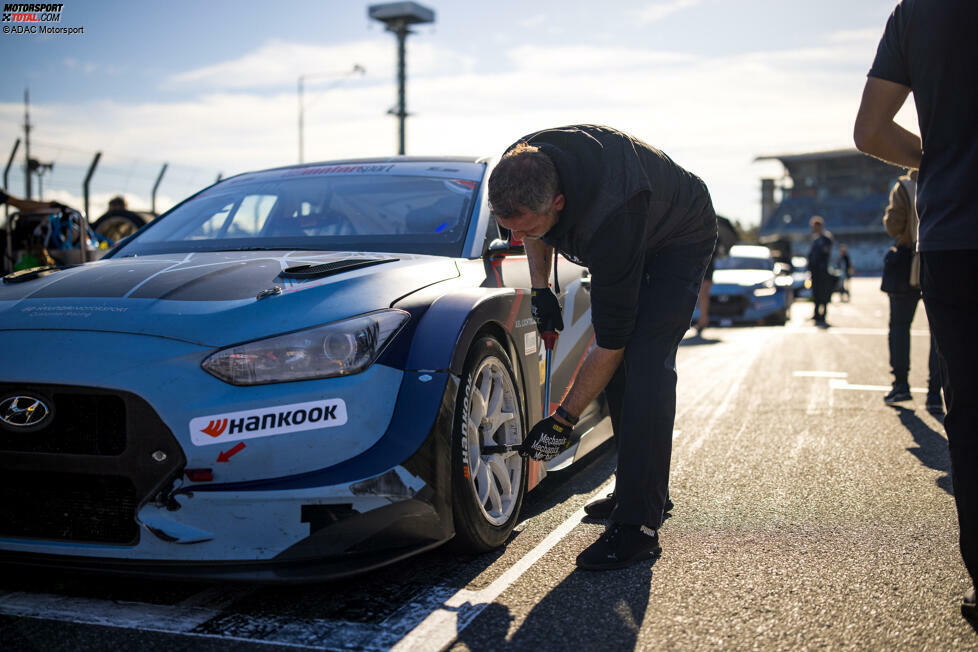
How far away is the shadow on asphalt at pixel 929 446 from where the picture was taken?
4.42 m

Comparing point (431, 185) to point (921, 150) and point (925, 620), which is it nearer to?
point (921, 150)

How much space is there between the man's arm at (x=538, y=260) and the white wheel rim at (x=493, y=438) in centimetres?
36

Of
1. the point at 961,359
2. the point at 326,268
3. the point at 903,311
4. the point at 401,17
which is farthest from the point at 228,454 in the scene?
the point at 401,17

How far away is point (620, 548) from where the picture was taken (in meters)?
3.06

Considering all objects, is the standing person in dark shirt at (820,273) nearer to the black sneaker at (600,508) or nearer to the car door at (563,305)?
the car door at (563,305)

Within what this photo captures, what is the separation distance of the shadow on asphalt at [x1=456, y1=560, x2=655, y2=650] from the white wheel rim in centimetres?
39

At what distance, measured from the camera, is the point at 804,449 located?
5043 mm

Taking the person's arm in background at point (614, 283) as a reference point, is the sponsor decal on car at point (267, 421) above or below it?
below

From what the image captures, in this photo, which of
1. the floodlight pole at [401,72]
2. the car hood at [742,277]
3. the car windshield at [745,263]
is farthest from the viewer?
the floodlight pole at [401,72]

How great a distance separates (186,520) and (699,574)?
1.60 m

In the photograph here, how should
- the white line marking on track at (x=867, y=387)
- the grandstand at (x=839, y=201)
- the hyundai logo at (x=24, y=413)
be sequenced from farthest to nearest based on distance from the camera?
the grandstand at (x=839, y=201), the white line marking on track at (x=867, y=387), the hyundai logo at (x=24, y=413)

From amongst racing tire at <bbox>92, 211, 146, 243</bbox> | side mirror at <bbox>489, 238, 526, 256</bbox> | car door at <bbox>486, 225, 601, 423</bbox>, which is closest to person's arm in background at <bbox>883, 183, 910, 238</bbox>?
car door at <bbox>486, 225, 601, 423</bbox>

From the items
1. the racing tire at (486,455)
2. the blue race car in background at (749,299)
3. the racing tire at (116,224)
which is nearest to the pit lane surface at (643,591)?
the racing tire at (486,455)

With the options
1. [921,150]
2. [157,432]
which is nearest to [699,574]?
[921,150]
